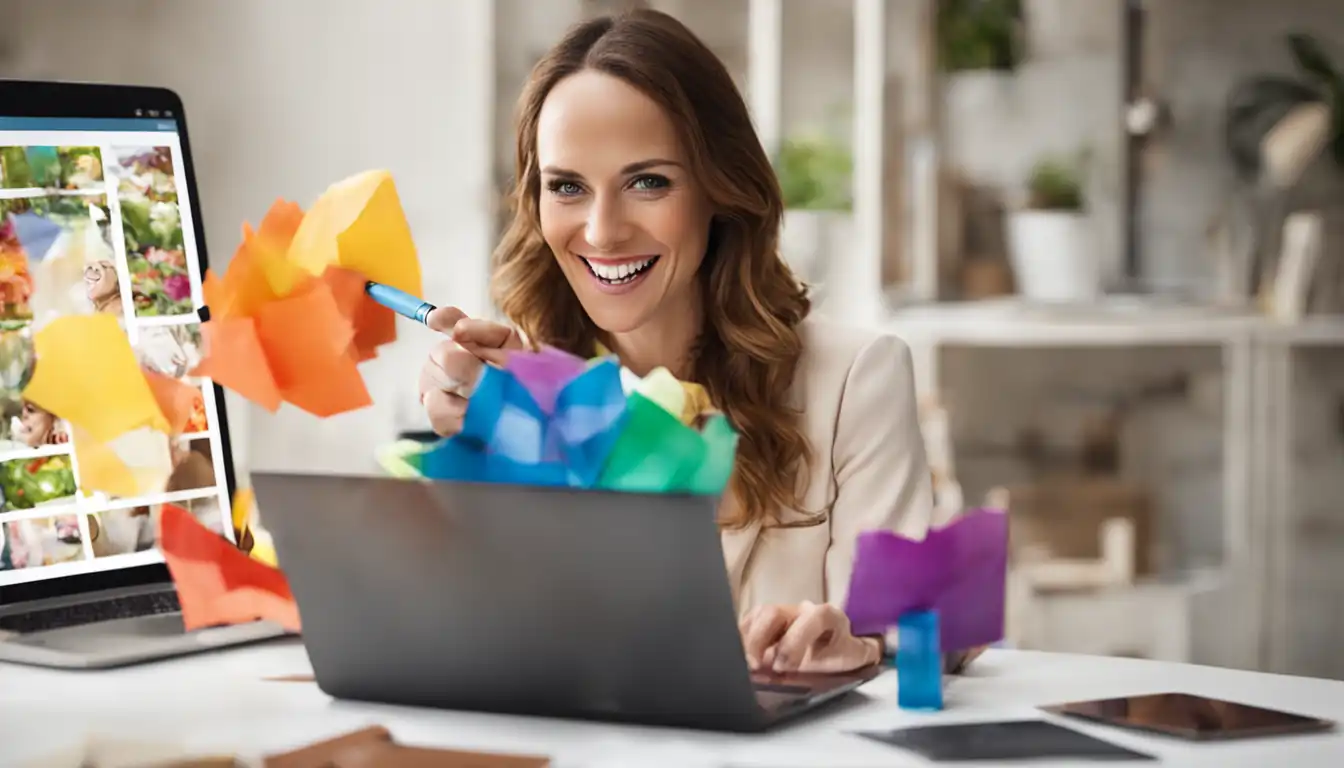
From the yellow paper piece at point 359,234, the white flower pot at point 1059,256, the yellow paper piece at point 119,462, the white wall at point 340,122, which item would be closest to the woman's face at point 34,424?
the yellow paper piece at point 119,462

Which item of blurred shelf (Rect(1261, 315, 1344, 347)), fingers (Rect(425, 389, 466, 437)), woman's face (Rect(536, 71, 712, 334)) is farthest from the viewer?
blurred shelf (Rect(1261, 315, 1344, 347))

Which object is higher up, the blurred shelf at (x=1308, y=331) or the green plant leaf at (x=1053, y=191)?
the green plant leaf at (x=1053, y=191)

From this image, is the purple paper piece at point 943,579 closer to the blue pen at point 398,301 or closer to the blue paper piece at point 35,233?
the blue pen at point 398,301

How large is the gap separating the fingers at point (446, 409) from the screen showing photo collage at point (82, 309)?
0.53 ft

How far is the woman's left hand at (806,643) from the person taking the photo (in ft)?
3.12

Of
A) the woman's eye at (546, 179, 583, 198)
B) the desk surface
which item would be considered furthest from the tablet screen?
the woman's eye at (546, 179, 583, 198)

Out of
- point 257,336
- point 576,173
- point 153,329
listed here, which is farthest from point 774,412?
point 257,336

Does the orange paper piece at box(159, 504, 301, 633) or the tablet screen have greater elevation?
the orange paper piece at box(159, 504, 301, 633)

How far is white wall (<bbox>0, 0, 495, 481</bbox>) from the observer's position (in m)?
3.05

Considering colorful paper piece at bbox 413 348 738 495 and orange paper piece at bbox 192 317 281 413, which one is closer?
colorful paper piece at bbox 413 348 738 495

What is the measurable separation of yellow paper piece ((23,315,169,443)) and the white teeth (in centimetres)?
58

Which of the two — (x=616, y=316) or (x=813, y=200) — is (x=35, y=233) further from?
(x=813, y=200)

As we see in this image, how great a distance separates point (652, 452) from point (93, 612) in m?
0.59

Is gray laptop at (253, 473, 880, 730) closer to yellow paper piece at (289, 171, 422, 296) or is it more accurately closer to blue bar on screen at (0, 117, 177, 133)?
yellow paper piece at (289, 171, 422, 296)
